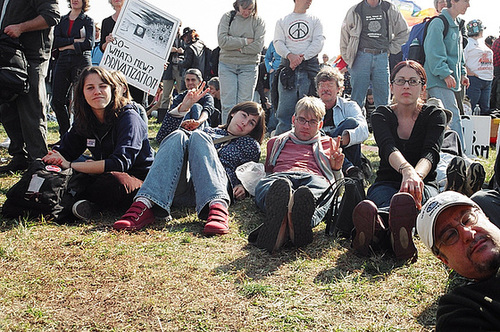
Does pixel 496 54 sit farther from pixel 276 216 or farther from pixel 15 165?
pixel 15 165

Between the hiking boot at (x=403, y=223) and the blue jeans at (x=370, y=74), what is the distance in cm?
373

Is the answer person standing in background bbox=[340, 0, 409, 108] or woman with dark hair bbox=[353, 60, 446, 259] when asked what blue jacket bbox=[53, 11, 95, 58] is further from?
woman with dark hair bbox=[353, 60, 446, 259]

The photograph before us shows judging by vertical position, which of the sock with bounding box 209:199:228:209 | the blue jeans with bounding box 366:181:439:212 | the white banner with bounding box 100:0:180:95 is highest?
the white banner with bounding box 100:0:180:95

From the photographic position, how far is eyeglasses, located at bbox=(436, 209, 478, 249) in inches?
75.0

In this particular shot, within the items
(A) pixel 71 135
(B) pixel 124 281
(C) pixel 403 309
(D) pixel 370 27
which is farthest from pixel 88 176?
(D) pixel 370 27

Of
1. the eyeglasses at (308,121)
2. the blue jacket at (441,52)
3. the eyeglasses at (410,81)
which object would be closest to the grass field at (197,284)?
the eyeglasses at (308,121)

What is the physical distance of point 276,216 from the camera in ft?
9.89

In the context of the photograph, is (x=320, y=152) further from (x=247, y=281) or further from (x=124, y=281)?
(x=124, y=281)

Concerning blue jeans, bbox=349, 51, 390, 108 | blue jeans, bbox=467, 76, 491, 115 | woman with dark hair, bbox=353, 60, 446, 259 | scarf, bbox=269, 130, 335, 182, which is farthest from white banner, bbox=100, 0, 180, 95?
blue jeans, bbox=467, 76, 491, 115

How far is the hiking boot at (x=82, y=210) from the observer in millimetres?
3643

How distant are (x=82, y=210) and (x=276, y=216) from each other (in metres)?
1.58

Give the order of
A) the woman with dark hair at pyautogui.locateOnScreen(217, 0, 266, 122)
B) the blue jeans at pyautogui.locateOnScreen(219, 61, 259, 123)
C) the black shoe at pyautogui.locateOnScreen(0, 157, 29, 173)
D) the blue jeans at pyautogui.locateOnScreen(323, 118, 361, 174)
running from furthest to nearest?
the blue jeans at pyautogui.locateOnScreen(219, 61, 259, 123)
the woman with dark hair at pyautogui.locateOnScreen(217, 0, 266, 122)
the black shoe at pyautogui.locateOnScreen(0, 157, 29, 173)
the blue jeans at pyautogui.locateOnScreen(323, 118, 361, 174)

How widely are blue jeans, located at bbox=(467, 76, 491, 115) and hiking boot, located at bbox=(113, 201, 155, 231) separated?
7.95 meters

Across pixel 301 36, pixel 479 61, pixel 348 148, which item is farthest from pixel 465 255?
pixel 479 61
